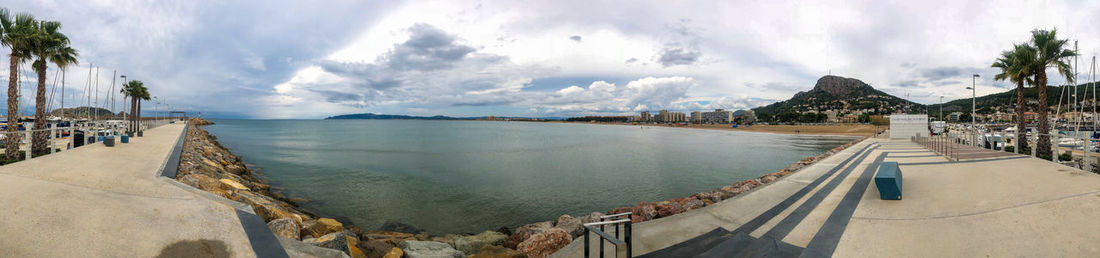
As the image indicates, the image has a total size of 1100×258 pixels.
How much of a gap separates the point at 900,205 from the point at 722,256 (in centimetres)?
508

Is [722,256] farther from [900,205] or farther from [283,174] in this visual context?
[283,174]

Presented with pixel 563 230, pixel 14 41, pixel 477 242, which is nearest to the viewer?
pixel 563 230

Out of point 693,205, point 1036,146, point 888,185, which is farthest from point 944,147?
point 693,205

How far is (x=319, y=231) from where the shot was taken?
21.9 ft

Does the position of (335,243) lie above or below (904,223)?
below

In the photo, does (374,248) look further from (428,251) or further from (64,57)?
(64,57)

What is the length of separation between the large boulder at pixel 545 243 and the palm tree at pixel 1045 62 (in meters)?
23.1

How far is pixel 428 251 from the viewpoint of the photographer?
6051mm

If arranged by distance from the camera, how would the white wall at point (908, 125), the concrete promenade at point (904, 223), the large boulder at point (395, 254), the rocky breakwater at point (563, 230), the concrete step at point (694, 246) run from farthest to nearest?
the white wall at point (908, 125) → the rocky breakwater at point (563, 230) → the large boulder at point (395, 254) → the concrete step at point (694, 246) → the concrete promenade at point (904, 223)

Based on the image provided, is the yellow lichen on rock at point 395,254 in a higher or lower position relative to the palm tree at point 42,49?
lower

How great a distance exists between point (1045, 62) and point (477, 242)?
26278 millimetres

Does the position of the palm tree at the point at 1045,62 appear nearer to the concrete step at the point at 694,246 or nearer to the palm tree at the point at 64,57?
the concrete step at the point at 694,246

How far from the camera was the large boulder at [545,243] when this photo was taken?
5.79 meters

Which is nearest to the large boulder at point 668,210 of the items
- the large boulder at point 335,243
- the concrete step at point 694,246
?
the concrete step at point 694,246
